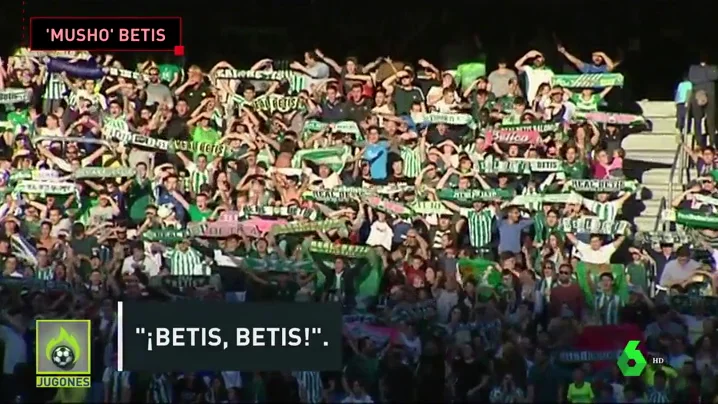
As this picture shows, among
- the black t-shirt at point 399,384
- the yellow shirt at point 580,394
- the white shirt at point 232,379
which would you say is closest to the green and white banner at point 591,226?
the yellow shirt at point 580,394

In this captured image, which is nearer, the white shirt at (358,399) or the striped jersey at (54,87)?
the white shirt at (358,399)

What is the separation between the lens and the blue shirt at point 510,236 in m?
7.12

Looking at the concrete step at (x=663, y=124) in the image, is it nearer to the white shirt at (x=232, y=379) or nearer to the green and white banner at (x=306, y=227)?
the green and white banner at (x=306, y=227)

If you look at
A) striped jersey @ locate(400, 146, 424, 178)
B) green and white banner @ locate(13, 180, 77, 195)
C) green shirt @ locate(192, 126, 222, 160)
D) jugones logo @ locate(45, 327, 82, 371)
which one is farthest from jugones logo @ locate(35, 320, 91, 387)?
striped jersey @ locate(400, 146, 424, 178)

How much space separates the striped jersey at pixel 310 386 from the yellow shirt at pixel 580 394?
1429 millimetres

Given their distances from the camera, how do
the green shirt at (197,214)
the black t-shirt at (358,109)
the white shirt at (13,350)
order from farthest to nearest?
the black t-shirt at (358,109) < the green shirt at (197,214) < the white shirt at (13,350)

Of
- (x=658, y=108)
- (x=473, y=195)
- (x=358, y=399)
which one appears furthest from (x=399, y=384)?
(x=658, y=108)

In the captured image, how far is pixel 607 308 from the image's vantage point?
7113 millimetres

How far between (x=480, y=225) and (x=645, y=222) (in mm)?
962

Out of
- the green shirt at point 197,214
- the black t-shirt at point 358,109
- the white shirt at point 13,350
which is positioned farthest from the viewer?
the black t-shirt at point 358,109

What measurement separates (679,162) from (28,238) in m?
3.82

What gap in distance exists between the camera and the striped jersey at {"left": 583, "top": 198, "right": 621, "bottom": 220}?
7.17 metres

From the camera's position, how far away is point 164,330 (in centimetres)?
695

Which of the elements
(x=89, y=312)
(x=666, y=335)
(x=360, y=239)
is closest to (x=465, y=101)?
(x=360, y=239)
